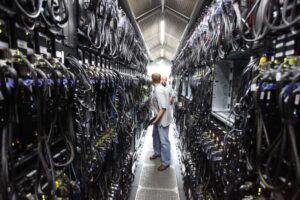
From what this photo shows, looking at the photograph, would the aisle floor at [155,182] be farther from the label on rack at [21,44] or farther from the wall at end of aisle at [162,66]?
the wall at end of aisle at [162,66]

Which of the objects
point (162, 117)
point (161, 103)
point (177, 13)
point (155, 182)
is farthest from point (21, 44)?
point (177, 13)

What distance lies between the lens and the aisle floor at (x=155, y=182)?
312 centimetres

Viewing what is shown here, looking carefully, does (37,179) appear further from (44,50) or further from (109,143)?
(109,143)

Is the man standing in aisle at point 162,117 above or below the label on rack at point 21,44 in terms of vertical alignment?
below

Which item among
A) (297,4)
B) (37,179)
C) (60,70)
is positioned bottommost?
(37,179)

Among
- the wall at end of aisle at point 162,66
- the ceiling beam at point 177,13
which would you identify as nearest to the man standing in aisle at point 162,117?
the ceiling beam at point 177,13

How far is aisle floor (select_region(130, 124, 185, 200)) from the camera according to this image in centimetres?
312

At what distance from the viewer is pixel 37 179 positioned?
907 mm

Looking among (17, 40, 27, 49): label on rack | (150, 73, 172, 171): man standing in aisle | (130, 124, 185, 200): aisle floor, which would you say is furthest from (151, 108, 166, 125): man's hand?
(17, 40, 27, 49): label on rack

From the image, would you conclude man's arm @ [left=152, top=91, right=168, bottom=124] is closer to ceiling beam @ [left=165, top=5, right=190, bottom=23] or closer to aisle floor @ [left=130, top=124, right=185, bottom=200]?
aisle floor @ [left=130, top=124, right=185, bottom=200]

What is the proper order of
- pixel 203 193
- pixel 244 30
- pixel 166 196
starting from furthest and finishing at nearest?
pixel 166 196
pixel 203 193
pixel 244 30

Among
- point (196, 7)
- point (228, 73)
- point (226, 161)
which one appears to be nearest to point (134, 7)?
point (196, 7)

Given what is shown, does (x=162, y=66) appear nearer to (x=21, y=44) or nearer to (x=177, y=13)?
(x=177, y=13)

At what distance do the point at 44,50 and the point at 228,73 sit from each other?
1.79 meters
